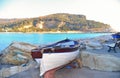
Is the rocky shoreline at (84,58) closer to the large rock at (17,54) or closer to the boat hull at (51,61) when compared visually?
the large rock at (17,54)

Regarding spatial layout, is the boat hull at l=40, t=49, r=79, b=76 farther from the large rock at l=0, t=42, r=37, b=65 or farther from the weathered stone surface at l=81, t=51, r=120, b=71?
the large rock at l=0, t=42, r=37, b=65

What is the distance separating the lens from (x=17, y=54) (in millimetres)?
5996

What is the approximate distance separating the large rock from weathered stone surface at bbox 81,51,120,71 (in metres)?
1.86

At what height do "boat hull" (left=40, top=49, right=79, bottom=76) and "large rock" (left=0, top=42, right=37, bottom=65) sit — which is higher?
"boat hull" (left=40, top=49, right=79, bottom=76)

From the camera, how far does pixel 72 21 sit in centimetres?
2092

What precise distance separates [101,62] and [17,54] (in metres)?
2.51

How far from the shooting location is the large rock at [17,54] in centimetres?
588

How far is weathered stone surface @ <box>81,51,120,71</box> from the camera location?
4.02 m

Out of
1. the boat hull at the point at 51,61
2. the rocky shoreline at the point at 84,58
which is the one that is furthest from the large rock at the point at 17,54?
the boat hull at the point at 51,61

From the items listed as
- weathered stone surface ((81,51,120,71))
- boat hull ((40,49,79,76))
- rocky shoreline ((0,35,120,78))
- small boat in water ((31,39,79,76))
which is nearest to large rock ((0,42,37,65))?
rocky shoreline ((0,35,120,78))

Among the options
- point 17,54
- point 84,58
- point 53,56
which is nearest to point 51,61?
point 53,56

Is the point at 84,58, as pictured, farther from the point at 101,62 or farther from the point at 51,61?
the point at 51,61

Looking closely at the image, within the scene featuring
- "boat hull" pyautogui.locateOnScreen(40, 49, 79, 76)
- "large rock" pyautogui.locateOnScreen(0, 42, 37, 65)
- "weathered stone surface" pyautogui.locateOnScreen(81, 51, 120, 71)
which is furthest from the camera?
"large rock" pyautogui.locateOnScreen(0, 42, 37, 65)

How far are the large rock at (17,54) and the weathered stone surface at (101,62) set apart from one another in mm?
1859
